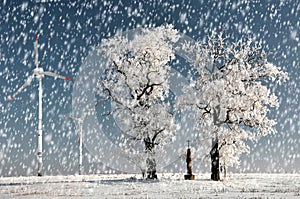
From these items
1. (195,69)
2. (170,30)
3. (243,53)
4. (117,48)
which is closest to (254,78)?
(243,53)

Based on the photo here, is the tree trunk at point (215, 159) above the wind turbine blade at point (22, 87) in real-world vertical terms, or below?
below

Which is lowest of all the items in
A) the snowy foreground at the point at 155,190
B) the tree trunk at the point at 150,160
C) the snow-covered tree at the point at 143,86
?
the snowy foreground at the point at 155,190

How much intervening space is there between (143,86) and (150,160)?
6343 millimetres

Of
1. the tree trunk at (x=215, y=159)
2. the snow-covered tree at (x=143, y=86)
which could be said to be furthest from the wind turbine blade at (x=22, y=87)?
the tree trunk at (x=215, y=159)

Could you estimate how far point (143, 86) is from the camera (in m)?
40.2

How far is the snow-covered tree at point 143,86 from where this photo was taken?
3850 centimetres

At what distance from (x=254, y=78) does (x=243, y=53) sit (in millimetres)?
2295

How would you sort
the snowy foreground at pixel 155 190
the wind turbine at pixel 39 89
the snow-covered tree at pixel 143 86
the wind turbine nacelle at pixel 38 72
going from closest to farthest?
the snowy foreground at pixel 155 190, the snow-covered tree at pixel 143 86, the wind turbine at pixel 39 89, the wind turbine nacelle at pixel 38 72

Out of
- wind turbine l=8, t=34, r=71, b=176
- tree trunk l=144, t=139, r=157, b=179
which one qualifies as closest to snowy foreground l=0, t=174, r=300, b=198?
tree trunk l=144, t=139, r=157, b=179

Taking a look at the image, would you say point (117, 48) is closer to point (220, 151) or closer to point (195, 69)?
point (195, 69)

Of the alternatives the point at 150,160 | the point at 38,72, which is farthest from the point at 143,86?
the point at 38,72

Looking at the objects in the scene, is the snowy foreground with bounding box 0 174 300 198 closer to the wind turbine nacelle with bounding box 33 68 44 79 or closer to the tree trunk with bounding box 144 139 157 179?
the tree trunk with bounding box 144 139 157 179

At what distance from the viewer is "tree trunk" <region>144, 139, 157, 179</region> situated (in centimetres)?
3897

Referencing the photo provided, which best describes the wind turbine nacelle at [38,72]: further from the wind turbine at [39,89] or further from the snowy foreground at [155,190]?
the snowy foreground at [155,190]
